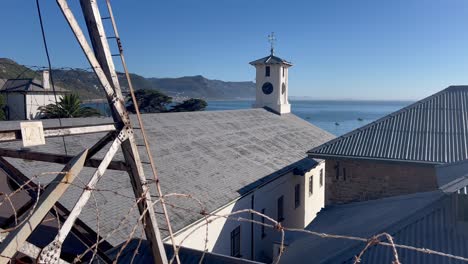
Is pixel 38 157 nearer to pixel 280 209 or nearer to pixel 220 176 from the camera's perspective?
pixel 220 176

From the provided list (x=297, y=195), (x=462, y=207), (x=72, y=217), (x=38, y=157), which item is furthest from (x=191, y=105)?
(x=72, y=217)

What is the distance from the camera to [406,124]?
13.4 m

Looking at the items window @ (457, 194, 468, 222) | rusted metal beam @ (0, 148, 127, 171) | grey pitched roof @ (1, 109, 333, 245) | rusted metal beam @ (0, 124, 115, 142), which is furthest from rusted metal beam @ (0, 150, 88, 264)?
window @ (457, 194, 468, 222)

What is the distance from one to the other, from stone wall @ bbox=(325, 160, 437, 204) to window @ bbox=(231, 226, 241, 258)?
11.0 feet

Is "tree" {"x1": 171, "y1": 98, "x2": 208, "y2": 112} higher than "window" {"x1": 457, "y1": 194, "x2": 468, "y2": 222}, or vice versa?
"window" {"x1": 457, "y1": 194, "x2": 468, "y2": 222}

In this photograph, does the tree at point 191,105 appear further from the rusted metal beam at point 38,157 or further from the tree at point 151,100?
the rusted metal beam at point 38,157

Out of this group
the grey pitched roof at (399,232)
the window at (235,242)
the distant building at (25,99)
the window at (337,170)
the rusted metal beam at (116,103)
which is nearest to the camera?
the rusted metal beam at (116,103)

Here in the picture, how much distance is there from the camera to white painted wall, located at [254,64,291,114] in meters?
31.5

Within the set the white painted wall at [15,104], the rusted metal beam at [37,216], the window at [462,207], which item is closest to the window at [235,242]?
the window at [462,207]

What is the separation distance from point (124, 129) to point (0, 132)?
1.08 m

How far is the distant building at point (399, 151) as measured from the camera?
11.8 m

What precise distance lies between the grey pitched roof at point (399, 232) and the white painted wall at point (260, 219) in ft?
9.02

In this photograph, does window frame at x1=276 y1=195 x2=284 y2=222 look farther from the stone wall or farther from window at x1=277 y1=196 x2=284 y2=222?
the stone wall

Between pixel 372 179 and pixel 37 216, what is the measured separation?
1120cm
